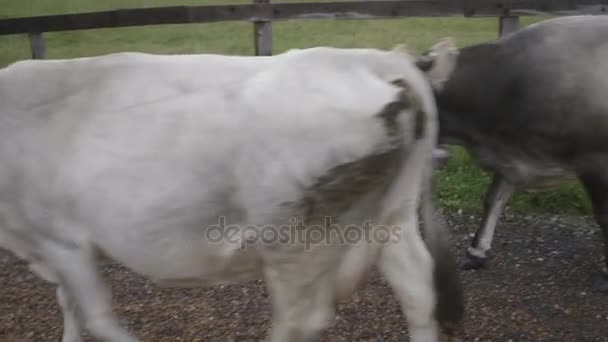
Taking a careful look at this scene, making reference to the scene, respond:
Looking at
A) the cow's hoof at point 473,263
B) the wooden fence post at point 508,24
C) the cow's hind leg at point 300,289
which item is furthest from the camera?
the wooden fence post at point 508,24

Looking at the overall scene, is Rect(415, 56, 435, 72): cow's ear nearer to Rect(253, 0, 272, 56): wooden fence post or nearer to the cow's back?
the cow's back

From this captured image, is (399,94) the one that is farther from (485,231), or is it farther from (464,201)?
(464,201)

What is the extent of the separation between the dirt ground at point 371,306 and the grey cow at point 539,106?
1.07 feet

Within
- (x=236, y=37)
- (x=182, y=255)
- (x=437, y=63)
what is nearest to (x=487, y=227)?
(x=437, y=63)

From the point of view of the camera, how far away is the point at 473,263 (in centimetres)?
434

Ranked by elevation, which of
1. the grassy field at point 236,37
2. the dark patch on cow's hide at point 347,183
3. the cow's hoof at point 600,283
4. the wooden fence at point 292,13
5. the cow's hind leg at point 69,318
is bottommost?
the grassy field at point 236,37

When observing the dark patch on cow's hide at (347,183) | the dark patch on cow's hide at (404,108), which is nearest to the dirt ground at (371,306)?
the dark patch on cow's hide at (347,183)

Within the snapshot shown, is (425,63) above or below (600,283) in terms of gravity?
above

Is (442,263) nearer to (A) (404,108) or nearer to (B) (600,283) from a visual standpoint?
(A) (404,108)

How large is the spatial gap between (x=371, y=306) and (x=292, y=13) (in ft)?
11.0

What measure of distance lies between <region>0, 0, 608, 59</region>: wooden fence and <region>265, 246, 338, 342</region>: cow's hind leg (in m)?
4.10

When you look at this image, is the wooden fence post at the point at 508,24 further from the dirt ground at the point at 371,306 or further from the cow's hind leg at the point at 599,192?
the cow's hind leg at the point at 599,192

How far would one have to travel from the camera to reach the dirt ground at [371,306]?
11.7 feet

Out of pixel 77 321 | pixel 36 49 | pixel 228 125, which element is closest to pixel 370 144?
pixel 228 125
